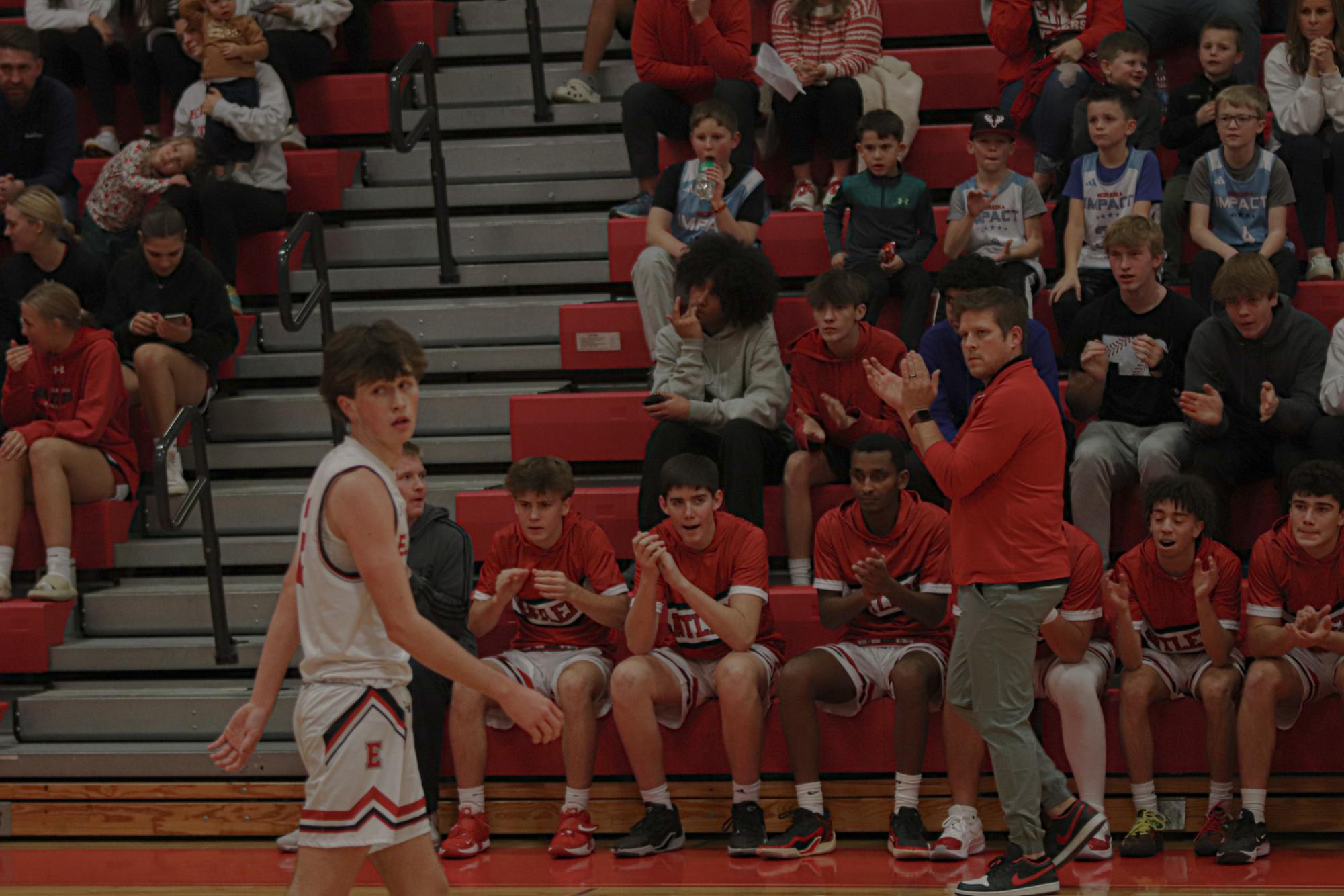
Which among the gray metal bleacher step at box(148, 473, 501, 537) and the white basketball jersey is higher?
the white basketball jersey

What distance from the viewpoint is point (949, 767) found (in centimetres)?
488

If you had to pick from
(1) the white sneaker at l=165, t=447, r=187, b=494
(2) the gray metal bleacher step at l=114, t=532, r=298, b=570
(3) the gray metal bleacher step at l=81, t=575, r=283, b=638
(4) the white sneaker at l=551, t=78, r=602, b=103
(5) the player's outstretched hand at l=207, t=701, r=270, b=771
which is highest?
(4) the white sneaker at l=551, t=78, r=602, b=103

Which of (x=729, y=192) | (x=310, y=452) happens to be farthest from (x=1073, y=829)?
(x=310, y=452)

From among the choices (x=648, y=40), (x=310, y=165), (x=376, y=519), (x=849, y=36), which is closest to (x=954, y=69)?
(x=849, y=36)

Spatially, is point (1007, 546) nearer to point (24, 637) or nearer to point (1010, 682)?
point (1010, 682)

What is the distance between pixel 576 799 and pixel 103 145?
14.8 ft

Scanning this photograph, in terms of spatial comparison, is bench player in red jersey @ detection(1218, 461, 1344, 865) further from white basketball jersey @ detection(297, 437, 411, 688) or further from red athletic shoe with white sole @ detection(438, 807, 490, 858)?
white basketball jersey @ detection(297, 437, 411, 688)

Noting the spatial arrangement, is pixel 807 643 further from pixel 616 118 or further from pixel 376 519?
pixel 616 118

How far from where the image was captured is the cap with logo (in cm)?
628

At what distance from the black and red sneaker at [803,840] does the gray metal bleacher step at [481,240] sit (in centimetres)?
314

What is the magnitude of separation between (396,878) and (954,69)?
17.7 feet

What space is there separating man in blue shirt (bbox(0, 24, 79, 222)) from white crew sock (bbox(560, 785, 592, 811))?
13.4ft

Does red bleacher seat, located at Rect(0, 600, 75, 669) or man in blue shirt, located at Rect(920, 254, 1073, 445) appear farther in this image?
red bleacher seat, located at Rect(0, 600, 75, 669)

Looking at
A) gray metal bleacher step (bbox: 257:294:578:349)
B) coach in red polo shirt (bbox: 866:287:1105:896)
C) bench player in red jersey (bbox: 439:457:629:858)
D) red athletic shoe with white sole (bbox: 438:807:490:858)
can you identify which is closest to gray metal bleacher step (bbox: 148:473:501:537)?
gray metal bleacher step (bbox: 257:294:578:349)
